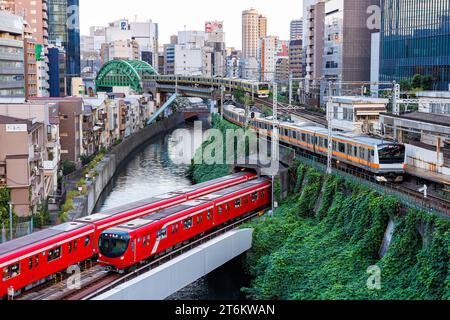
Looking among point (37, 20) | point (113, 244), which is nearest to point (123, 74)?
point (37, 20)

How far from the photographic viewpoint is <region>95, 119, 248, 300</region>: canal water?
858 inches

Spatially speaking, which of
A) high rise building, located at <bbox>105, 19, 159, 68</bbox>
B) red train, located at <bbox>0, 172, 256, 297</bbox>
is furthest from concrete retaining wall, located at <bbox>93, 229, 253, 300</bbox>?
high rise building, located at <bbox>105, 19, 159, 68</bbox>

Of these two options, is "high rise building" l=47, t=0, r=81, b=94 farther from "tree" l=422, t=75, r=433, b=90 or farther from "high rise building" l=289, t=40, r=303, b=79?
"tree" l=422, t=75, r=433, b=90

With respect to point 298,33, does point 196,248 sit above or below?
below

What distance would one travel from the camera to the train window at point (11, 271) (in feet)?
52.5

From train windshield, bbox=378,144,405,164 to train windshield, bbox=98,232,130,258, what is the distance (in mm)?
10444

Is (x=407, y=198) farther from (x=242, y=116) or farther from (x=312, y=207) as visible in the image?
(x=242, y=116)

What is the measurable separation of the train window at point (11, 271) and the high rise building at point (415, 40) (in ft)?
112

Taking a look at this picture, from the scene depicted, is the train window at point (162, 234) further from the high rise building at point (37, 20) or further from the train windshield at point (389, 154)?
the high rise building at point (37, 20)

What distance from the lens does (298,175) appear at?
1134 inches

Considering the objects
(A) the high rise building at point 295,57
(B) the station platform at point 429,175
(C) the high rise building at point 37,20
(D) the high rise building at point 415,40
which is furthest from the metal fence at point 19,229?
(A) the high rise building at point 295,57

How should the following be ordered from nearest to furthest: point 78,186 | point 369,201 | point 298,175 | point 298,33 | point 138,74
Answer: point 369,201 < point 298,175 < point 78,186 < point 138,74 < point 298,33
